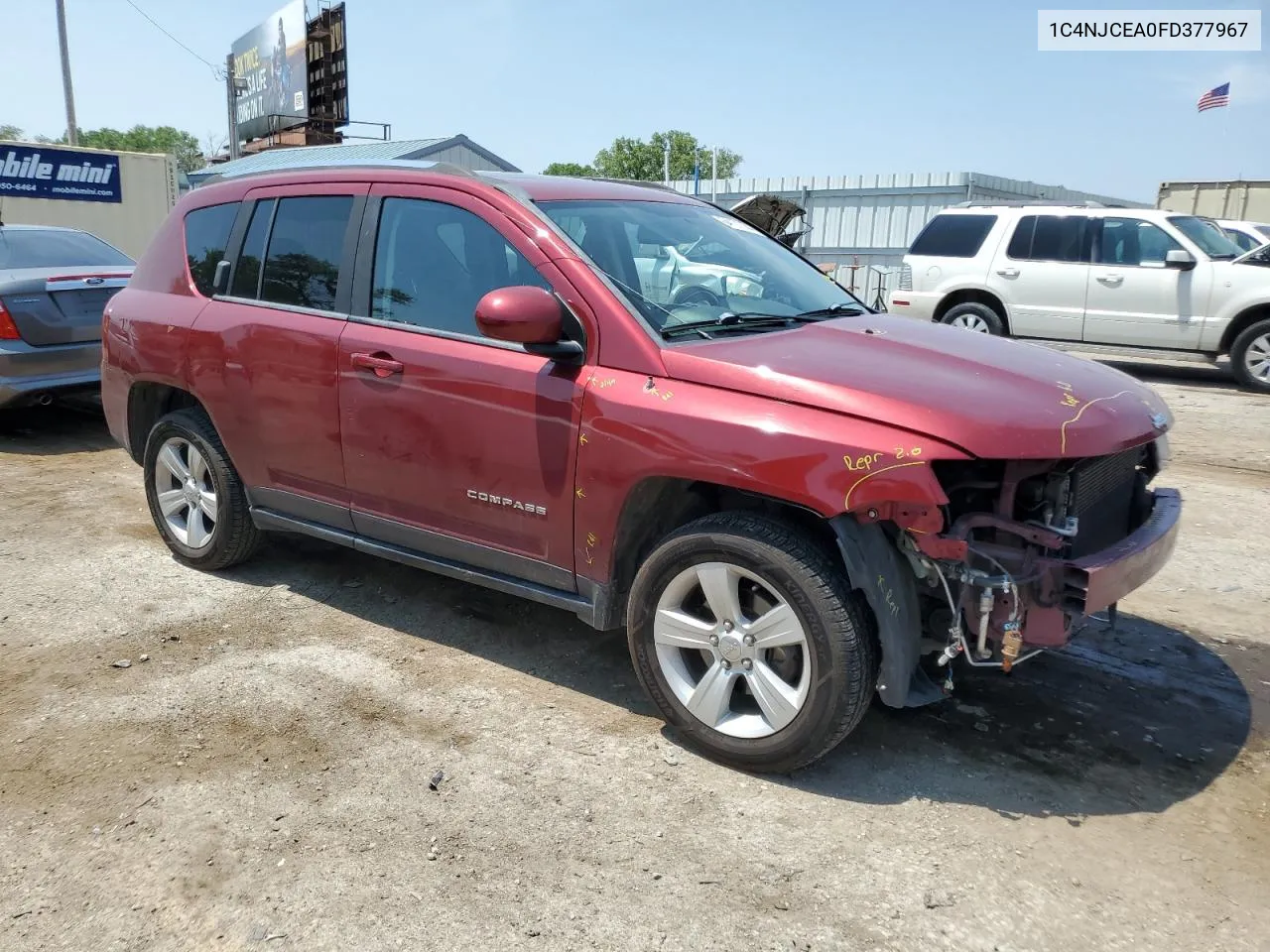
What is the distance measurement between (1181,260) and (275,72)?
1671 inches

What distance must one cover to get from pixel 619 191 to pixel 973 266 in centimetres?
880

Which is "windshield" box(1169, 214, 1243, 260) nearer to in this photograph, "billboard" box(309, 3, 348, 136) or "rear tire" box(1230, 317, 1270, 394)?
"rear tire" box(1230, 317, 1270, 394)

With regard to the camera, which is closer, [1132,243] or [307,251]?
[307,251]

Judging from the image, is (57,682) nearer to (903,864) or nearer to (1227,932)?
(903,864)

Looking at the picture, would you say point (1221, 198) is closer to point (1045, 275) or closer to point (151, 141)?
point (1045, 275)

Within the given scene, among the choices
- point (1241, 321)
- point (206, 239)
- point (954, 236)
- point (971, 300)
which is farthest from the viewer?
point (954, 236)

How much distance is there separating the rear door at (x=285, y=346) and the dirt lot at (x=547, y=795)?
2.09 ft

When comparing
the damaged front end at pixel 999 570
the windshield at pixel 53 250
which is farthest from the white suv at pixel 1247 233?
the windshield at pixel 53 250

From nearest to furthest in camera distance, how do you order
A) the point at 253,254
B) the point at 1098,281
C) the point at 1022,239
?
the point at 253,254 < the point at 1098,281 < the point at 1022,239

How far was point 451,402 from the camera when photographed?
3.61 metres

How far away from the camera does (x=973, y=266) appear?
1183 cm

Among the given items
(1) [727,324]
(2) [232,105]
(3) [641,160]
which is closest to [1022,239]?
(1) [727,324]

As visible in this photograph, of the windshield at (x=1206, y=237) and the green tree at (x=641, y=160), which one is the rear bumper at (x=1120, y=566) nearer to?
the windshield at (x=1206, y=237)

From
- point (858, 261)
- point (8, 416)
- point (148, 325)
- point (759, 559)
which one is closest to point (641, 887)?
point (759, 559)
